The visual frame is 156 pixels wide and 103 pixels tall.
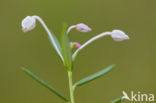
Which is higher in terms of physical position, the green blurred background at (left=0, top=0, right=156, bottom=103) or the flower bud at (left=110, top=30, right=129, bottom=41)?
the flower bud at (left=110, top=30, right=129, bottom=41)

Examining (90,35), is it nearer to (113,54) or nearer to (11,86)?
(113,54)

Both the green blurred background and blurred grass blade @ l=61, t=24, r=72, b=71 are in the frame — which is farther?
the green blurred background

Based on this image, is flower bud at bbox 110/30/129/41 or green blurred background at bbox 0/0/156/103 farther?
green blurred background at bbox 0/0/156/103

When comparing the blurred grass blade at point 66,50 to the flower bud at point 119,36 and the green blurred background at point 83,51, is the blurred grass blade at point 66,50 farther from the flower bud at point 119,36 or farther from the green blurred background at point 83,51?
the green blurred background at point 83,51

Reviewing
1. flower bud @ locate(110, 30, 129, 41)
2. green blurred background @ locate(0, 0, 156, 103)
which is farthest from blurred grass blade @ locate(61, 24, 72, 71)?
green blurred background @ locate(0, 0, 156, 103)

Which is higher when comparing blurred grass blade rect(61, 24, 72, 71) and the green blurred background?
Result: blurred grass blade rect(61, 24, 72, 71)

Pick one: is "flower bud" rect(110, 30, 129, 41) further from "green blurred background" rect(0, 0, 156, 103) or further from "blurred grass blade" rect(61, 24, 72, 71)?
"green blurred background" rect(0, 0, 156, 103)

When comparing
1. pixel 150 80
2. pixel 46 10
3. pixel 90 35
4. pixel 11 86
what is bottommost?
pixel 150 80

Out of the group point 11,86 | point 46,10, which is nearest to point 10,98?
point 11,86

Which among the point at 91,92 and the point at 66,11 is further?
the point at 66,11
